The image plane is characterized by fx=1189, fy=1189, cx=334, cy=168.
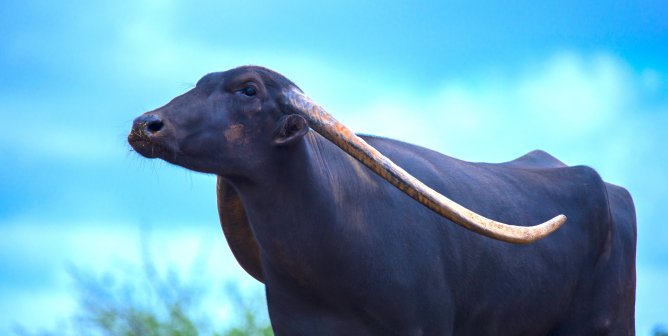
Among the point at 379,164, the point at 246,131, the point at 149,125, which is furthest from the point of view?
the point at 379,164

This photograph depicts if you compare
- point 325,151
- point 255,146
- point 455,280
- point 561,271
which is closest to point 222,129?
point 255,146

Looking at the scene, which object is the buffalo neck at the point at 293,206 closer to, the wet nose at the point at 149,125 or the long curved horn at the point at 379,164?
the long curved horn at the point at 379,164

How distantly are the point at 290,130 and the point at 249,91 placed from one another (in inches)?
13.8

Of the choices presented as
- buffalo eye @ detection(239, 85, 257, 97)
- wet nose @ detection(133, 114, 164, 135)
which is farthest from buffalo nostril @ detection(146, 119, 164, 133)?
buffalo eye @ detection(239, 85, 257, 97)

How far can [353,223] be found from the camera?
7.79 m

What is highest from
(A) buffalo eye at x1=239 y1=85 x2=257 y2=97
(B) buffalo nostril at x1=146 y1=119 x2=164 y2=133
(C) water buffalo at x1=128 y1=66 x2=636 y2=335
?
(A) buffalo eye at x1=239 y1=85 x2=257 y2=97

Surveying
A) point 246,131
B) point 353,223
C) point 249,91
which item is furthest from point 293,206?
point 249,91

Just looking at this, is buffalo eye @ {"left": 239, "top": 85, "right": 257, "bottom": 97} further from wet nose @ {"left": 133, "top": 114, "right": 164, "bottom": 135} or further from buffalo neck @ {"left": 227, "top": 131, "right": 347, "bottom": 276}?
wet nose @ {"left": 133, "top": 114, "right": 164, "bottom": 135}

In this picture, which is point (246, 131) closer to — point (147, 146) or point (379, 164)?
point (147, 146)

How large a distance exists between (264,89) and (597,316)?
12.2 feet

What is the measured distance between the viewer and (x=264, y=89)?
7.41m

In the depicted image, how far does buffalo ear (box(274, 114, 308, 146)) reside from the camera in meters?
7.31

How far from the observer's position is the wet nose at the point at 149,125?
7.05 meters

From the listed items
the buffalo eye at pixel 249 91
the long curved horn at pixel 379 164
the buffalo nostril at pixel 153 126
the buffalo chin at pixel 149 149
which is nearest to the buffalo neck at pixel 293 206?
the long curved horn at pixel 379 164
